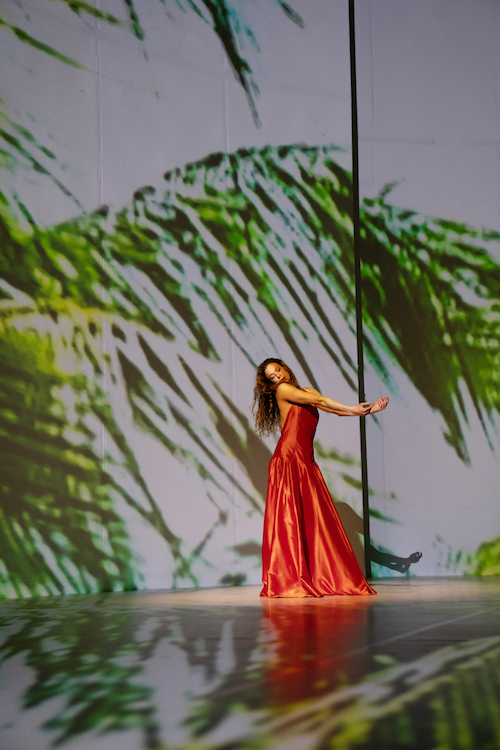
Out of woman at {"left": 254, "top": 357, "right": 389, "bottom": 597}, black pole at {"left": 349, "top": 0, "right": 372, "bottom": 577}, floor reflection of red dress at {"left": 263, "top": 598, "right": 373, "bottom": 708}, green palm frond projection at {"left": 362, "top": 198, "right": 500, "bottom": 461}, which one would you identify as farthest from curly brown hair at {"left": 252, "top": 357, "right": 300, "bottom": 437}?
floor reflection of red dress at {"left": 263, "top": 598, "right": 373, "bottom": 708}

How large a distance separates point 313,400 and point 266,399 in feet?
1.54

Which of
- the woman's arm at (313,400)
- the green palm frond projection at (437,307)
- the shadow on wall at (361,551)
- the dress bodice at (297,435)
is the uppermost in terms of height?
the green palm frond projection at (437,307)

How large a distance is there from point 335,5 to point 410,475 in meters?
3.37

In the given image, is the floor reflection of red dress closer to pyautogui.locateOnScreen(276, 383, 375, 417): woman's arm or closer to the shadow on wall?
pyautogui.locateOnScreen(276, 383, 375, 417): woman's arm

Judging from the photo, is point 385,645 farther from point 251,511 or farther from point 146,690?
point 251,511

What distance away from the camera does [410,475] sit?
5.30 meters

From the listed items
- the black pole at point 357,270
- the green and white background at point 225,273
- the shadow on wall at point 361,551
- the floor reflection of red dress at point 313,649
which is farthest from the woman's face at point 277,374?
the floor reflection of red dress at point 313,649

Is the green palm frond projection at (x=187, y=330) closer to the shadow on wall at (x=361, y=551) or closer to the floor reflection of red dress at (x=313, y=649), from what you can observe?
the shadow on wall at (x=361, y=551)

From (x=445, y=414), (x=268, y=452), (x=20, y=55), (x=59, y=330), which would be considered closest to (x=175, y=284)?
(x=59, y=330)

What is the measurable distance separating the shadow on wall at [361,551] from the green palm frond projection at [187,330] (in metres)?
0.58

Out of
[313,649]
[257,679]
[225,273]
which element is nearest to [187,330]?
[225,273]

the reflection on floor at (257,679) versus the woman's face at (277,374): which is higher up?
the woman's face at (277,374)

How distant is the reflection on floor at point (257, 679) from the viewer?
150 centimetres

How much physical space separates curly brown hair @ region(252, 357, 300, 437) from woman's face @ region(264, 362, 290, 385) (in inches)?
0.8
